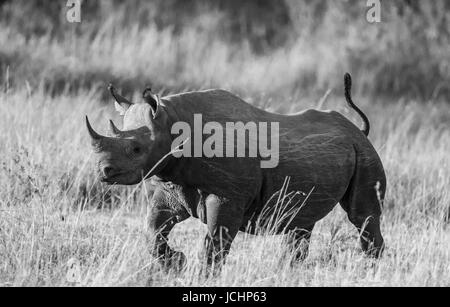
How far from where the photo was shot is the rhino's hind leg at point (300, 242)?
17.3 ft

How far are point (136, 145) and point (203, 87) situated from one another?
16.3ft

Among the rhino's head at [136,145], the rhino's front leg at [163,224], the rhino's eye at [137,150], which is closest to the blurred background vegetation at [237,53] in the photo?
the rhino's front leg at [163,224]

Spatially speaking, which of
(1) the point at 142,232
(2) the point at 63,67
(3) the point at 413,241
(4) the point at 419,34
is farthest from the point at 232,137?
(4) the point at 419,34

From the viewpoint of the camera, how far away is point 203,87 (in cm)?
930

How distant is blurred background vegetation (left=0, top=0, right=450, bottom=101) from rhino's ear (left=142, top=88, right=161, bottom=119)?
5.23 meters

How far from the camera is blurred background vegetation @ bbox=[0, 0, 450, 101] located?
1093cm

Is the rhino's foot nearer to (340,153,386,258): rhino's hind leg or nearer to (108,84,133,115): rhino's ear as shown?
(108,84,133,115): rhino's ear

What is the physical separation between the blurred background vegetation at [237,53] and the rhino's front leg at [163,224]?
4983mm

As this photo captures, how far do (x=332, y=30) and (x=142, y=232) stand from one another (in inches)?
402

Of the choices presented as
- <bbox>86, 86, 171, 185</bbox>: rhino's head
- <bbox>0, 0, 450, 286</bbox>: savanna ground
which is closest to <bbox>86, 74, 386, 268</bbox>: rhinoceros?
<bbox>86, 86, 171, 185</bbox>: rhino's head

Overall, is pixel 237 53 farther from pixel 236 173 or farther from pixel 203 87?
pixel 236 173

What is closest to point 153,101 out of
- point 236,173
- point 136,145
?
point 136,145

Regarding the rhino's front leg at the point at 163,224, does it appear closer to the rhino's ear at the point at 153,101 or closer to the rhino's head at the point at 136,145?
the rhino's head at the point at 136,145

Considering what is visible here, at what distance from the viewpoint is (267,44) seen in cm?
1816
